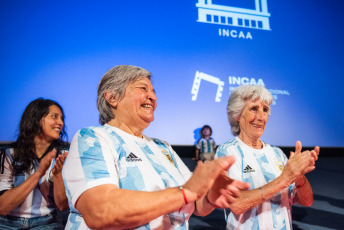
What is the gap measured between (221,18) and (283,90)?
2179mm

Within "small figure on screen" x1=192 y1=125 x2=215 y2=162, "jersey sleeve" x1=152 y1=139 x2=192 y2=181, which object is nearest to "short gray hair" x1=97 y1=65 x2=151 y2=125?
"jersey sleeve" x1=152 y1=139 x2=192 y2=181

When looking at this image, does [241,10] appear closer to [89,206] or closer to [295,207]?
[295,207]

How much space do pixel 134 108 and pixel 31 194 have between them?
3.06ft

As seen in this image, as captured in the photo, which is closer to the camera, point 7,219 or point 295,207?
point 7,219

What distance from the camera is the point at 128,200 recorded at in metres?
0.71

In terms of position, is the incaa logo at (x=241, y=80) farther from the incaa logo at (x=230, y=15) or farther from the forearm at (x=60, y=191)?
the forearm at (x=60, y=191)

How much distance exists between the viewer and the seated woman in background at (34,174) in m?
1.43

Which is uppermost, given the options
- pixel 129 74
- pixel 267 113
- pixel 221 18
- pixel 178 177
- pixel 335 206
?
pixel 221 18

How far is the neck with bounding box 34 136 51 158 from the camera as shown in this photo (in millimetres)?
1794

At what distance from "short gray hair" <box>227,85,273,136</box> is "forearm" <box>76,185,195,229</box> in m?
1.05

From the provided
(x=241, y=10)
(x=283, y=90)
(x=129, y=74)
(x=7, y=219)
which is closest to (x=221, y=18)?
(x=241, y=10)

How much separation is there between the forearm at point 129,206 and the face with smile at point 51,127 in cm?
129

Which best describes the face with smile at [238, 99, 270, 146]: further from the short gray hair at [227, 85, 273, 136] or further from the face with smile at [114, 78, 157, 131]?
the face with smile at [114, 78, 157, 131]

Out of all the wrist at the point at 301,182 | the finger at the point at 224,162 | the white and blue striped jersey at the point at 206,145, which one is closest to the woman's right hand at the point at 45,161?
the finger at the point at 224,162
